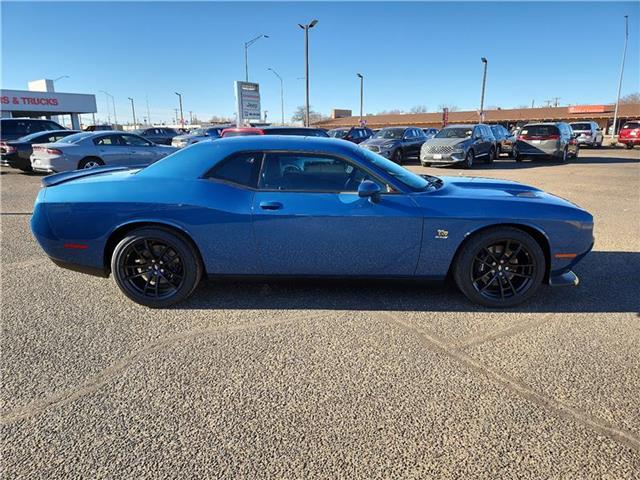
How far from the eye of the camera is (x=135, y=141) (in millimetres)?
12273

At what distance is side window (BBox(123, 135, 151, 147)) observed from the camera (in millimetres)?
12188

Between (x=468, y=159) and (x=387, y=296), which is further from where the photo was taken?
(x=468, y=159)

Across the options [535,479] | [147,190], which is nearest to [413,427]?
[535,479]

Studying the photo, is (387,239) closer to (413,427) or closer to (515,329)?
(515,329)

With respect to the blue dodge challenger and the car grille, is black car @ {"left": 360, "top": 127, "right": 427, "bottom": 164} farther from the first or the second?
the blue dodge challenger

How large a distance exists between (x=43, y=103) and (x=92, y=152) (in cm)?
3834

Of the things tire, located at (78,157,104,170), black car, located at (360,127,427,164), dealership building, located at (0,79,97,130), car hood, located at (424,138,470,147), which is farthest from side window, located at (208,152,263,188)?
dealership building, located at (0,79,97,130)

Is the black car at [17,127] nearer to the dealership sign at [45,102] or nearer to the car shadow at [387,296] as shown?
the car shadow at [387,296]

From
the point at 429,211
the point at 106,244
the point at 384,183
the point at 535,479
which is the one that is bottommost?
the point at 535,479

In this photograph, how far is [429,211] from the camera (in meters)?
3.42

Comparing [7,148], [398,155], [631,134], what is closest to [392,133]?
[398,155]

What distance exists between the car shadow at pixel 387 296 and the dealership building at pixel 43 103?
45.9m

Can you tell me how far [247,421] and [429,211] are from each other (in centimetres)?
214

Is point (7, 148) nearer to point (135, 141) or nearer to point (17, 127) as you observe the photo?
point (17, 127)
